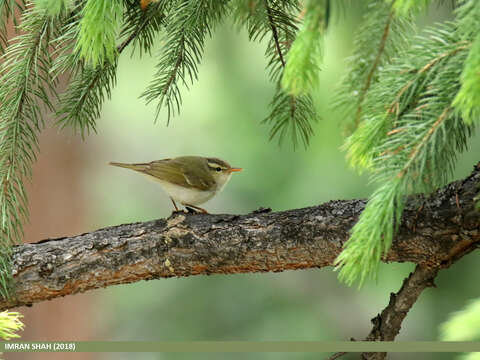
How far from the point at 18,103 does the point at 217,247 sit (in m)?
0.83

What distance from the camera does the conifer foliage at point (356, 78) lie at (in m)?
1.20

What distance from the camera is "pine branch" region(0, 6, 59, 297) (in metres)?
1.93

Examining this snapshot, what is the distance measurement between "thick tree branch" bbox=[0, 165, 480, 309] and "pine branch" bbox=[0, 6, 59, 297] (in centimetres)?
28

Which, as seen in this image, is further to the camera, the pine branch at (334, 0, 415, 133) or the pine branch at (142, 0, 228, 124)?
the pine branch at (142, 0, 228, 124)

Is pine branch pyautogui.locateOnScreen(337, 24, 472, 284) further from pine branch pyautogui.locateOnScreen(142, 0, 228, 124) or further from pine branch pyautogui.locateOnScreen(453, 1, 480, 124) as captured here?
pine branch pyautogui.locateOnScreen(142, 0, 228, 124)

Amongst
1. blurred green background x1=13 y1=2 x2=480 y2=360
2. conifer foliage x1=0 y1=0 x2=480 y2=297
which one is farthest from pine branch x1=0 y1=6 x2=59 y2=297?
blurred green background x1=13 y1=2 x2=480 y2=360

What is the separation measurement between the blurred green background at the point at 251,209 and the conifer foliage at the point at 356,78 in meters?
1.36

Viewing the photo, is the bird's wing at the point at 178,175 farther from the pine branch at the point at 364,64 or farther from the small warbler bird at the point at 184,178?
the pine branch at the point at 364,64

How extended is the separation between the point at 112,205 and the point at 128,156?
49 centimetres

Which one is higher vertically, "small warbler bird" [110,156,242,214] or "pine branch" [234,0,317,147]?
"pine branch" [234,0,317,147]

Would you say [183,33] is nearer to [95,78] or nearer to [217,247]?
[95,78]

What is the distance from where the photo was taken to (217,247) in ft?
7.18

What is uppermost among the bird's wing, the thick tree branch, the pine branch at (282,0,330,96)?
the pine branch at (282,0,330,96)

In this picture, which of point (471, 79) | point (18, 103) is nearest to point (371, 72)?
point (471, 79)
